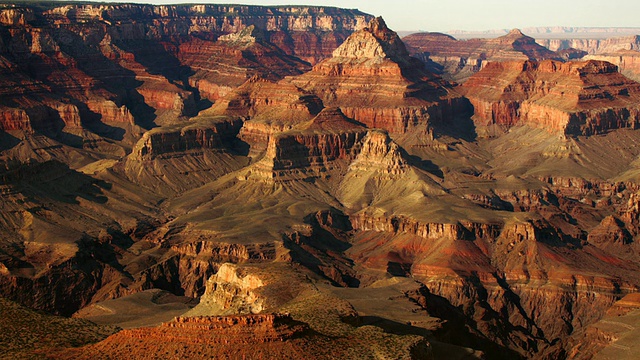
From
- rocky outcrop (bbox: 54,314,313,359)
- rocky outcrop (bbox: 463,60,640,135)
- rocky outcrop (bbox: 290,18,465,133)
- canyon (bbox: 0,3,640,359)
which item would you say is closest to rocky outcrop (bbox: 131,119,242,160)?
canyon (bbox: 0,3,640,359)

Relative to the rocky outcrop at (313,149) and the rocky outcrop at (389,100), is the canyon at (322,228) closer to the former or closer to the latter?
the rocky outcrop at (313,149)

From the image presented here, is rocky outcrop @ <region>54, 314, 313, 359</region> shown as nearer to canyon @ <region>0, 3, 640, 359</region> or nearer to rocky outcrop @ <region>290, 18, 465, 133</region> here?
canyon @ <region>0, 3, 640, 359</region>

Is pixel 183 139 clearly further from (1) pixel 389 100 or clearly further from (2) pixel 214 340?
(2) pixel 214 340

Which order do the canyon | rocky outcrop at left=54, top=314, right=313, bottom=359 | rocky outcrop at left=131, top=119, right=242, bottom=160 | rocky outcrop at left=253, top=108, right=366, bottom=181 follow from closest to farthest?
rocky outcrop at left=54, top=314, right=313, bottom=359
the canyon
rocky outcrop at left=253, top=108, right=366, bottom=181
rocky outcrop at left=131, top=119, right=242, bottom=160

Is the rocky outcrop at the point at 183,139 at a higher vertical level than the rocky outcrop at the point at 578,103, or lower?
lower

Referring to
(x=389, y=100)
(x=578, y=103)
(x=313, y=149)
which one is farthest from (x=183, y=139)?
(x=578, y=103)

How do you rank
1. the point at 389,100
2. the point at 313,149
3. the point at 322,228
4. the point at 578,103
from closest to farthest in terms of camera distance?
the point at 322,228
the point at 313,149
the point at 578,103
the point at 389,100

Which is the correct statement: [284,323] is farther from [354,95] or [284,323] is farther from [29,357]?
[354,95]

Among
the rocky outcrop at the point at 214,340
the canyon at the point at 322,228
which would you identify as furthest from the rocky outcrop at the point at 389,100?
the rocky outcrop at the point at 214,340
